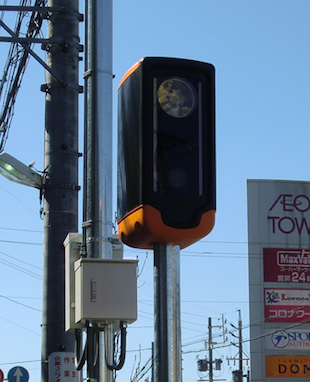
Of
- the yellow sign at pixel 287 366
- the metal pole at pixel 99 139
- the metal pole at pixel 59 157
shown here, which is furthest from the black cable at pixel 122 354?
the yellow sign at pixel 287 366

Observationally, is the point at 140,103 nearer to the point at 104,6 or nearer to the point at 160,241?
the point at 160,241

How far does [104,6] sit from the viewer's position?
13.6 feet

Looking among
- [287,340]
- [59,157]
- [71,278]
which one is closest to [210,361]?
[287,340]

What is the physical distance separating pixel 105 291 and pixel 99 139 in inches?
31.7

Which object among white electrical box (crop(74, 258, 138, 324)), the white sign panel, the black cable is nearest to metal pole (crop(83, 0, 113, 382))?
the black cable

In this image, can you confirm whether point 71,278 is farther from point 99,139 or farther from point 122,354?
point 99,139

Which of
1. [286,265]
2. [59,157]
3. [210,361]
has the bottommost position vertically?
[210,361]

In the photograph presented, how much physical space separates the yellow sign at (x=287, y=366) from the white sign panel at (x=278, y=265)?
0.65 ft

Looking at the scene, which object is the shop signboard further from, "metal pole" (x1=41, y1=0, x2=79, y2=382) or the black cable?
the black cable

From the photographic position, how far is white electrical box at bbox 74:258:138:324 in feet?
12.7

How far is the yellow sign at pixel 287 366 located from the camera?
3325cm

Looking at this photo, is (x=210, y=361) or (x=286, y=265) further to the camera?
(x=210, y=361)

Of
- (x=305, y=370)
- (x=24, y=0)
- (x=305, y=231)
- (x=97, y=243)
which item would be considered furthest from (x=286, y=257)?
(x=97, y=243)

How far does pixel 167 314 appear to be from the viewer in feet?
9.35
